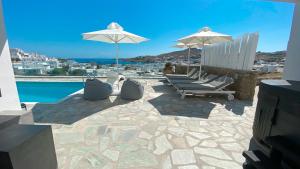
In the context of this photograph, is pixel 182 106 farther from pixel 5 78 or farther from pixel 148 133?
pixel 5 78

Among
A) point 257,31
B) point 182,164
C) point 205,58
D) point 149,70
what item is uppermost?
point 257,31

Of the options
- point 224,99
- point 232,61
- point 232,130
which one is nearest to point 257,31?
point 232,61

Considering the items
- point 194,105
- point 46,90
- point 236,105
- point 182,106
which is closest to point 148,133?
point 182,106

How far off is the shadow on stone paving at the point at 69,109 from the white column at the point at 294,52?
413cm

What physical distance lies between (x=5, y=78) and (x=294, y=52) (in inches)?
178

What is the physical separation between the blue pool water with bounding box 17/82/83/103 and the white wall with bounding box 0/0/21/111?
5.23 m

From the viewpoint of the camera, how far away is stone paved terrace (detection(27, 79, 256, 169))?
2270 mm

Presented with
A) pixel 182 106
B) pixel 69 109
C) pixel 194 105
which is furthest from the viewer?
pixel 194 105

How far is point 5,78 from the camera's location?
269cm

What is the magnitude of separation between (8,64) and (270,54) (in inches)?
815

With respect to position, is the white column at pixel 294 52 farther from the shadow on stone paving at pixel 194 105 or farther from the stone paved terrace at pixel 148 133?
the shadow on stone paving at pixel 194 105

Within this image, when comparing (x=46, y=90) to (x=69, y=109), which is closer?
(x=69, y=109)

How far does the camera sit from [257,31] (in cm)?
536

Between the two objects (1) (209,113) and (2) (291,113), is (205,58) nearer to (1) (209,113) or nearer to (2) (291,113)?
(1) (209,113)
